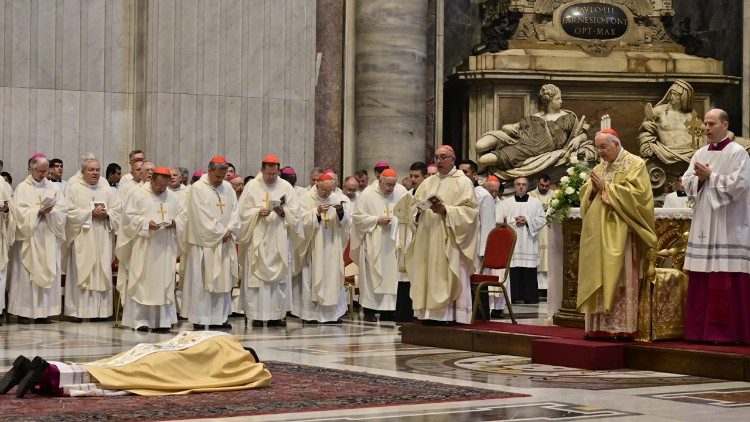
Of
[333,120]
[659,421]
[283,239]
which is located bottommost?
[659,421]

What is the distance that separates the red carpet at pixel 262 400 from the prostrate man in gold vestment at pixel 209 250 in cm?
480

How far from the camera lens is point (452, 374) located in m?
9.94

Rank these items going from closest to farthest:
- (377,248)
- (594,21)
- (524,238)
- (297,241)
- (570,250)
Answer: (570,250)
(297,241)
(377,248)
(524,238)
(594,21)

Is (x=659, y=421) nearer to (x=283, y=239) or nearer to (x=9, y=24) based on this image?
(x=283, y=239)

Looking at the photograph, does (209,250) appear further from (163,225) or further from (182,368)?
(182,368)

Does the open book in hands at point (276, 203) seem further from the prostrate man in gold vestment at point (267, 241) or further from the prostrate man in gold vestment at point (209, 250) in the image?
the prostrate man in gold vestment at point (209, 250)

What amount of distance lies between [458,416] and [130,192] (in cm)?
736

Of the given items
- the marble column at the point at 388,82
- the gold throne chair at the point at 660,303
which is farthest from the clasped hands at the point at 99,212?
the gold throne chair at the point at 660,303

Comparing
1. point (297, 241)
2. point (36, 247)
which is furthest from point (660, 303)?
point (36, 247)

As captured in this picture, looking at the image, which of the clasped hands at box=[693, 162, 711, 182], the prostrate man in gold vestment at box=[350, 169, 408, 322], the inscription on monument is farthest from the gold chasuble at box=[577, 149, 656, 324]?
the inscription on monument

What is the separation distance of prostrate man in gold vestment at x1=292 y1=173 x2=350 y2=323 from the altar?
3056 millimetres

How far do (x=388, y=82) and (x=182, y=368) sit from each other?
11.0 m

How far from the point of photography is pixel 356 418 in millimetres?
7449

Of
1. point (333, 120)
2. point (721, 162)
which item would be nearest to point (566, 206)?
point (721, 162)
